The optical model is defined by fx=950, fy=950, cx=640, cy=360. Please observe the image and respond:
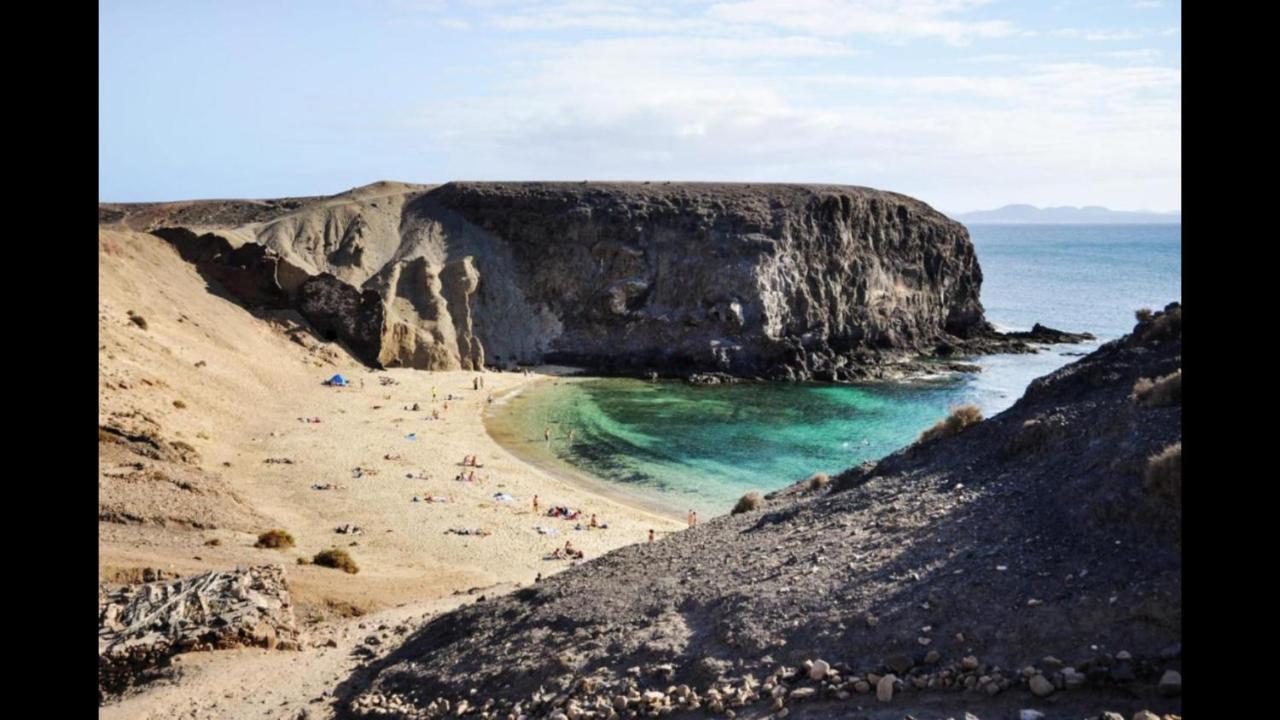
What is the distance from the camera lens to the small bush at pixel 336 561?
21.9m

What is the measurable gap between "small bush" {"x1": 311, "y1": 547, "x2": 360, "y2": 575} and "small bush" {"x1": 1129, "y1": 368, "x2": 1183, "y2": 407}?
16689 millimetres

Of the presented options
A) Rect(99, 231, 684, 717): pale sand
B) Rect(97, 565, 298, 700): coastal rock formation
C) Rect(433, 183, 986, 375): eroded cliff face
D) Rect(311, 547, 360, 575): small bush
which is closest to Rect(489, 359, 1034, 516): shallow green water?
Rect(99, 231, 684, 717): pale sand

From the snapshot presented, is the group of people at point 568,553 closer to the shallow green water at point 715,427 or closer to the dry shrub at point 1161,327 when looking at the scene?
the shallow green water at point 715,427

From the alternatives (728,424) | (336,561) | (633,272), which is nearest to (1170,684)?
(336,561)

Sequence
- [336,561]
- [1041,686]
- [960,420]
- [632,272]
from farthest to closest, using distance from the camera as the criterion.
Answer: [632,272], [336,561], [960,420], [1041,686]

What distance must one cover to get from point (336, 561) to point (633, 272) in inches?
1836

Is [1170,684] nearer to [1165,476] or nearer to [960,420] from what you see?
[1165,476]

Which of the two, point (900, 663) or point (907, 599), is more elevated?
point (907, 599)

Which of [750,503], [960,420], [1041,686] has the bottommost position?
[750,503]

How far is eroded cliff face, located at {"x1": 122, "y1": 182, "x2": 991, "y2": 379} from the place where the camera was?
62.5 metres

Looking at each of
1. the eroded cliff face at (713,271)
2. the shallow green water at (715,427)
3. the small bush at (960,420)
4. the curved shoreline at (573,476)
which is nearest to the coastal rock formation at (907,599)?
the small bush at (960,420)

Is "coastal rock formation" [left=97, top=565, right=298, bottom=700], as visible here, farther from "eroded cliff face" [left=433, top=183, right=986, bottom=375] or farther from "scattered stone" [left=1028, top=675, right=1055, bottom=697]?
"eroded cliff face" [left=433, top=183, right=986, bottom=375]

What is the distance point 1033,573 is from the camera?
9.98 m

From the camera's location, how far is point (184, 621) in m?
15.3
